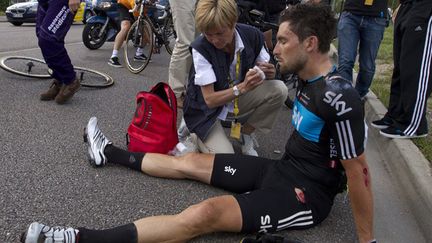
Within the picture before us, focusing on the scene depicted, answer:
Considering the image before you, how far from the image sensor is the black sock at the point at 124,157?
3086mm

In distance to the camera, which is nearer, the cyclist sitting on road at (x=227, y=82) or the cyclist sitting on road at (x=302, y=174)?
the cyclist sitting on road at (x=302, y=174)

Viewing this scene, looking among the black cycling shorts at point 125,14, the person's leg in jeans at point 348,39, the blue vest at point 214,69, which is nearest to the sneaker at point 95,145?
the blue vest at point 214,69

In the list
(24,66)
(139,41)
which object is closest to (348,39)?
(139,41)

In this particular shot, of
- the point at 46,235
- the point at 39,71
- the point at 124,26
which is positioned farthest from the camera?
the point at 124,26

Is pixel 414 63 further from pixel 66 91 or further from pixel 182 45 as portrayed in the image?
pixel 66 91

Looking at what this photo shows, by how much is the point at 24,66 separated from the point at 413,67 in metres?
4.80

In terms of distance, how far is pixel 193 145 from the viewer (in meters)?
3.42

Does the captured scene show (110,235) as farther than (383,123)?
No

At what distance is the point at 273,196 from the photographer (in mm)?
2396

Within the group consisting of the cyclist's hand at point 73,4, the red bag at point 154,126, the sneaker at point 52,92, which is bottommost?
the sneaker at point 52,92

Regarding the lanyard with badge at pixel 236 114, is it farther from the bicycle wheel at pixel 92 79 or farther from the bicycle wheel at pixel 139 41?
the bicycle wheel at pixel 139 41

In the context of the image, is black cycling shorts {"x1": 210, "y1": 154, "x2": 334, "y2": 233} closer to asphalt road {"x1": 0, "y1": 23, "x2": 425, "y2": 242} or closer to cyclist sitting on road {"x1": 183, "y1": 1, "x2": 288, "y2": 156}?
asphalt road {"x1": 0, "y1": 23, "x2": 425, "y2": 242}

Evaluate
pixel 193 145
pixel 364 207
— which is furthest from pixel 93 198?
pixel 364 207

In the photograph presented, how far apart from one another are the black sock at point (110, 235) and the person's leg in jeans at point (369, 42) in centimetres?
379
